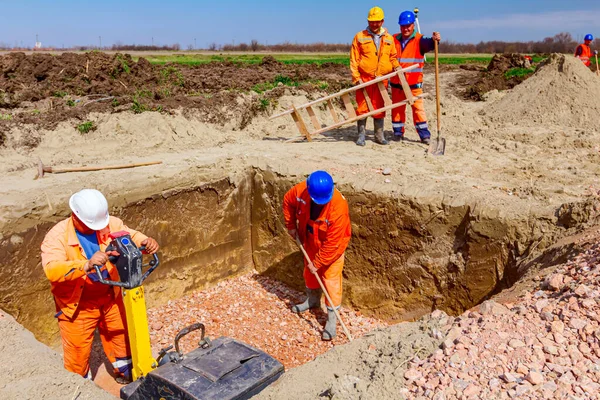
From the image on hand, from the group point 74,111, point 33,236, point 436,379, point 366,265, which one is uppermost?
point 74,111

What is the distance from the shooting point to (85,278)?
4.04m

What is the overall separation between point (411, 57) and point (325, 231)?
4033 millimetres

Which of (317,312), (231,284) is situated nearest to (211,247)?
(231,284)

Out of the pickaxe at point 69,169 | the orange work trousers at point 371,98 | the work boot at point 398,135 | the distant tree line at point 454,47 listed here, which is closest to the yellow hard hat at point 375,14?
the orange work trousers at point 371,98

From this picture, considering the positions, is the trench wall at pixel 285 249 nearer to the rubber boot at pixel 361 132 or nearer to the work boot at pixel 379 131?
the rubber boot at pixel 361 132

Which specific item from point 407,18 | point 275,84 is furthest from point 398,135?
point 275,84

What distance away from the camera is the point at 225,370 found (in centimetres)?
306

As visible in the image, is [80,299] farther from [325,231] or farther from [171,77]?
[171,77]

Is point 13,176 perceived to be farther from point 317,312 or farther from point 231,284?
point 317,312

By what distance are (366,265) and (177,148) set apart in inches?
150

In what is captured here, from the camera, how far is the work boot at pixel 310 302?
625 cm

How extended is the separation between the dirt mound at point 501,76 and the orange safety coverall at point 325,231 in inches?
395

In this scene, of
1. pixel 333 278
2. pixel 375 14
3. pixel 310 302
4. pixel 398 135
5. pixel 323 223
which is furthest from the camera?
pixel 398 135

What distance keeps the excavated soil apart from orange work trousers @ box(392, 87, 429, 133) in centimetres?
37
